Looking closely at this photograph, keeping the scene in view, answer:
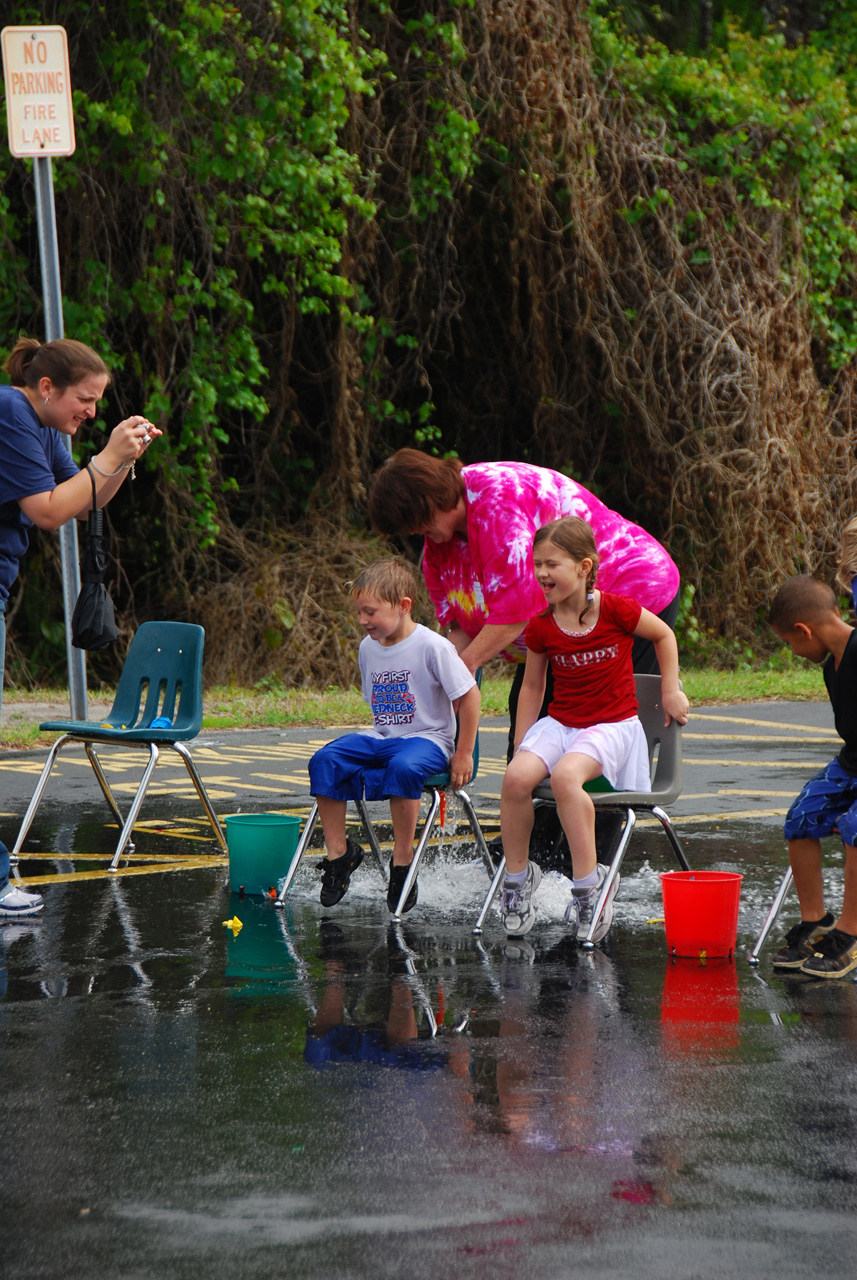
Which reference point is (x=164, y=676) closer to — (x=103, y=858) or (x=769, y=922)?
(x=103, y=858)

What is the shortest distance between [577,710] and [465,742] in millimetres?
444

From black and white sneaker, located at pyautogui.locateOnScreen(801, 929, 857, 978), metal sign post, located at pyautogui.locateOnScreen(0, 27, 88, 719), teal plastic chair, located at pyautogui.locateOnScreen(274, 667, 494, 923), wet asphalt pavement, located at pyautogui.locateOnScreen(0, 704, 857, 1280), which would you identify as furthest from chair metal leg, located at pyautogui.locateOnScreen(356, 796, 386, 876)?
metal sign post, located at pyautogui.locateOnScreen(0, 27, 88, 719)

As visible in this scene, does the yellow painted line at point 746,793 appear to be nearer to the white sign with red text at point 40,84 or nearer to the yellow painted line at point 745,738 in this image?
the yellow painted line at point 745,738

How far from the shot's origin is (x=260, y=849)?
5.93 m

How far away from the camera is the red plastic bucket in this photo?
15.9ft

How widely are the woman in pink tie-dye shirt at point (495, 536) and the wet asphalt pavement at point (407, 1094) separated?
3.65 ft

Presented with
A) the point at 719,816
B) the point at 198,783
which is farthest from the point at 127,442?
the point at 719,816

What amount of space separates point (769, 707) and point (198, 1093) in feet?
33.9

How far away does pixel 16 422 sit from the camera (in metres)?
5.25

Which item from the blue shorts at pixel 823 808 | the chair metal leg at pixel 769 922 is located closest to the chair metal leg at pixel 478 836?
the chair metal leg at pixel 769 922

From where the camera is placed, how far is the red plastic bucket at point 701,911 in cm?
485

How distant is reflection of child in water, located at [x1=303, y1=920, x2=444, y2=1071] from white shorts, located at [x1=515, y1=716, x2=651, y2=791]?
93cm

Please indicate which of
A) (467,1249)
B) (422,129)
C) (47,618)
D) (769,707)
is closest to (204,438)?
(47,618)

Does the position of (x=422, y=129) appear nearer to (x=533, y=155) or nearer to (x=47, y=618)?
(x=533, y=155)
